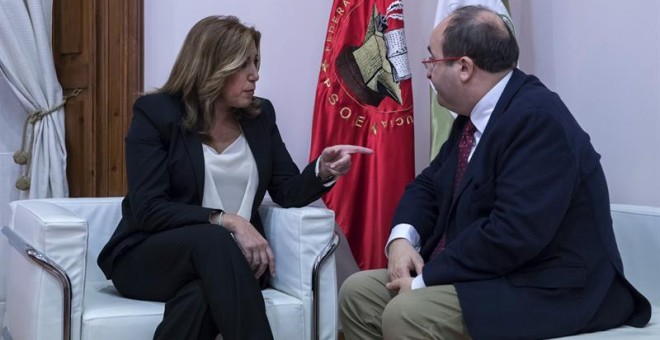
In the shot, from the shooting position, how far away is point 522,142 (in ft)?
6.40

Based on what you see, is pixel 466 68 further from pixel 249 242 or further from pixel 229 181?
pixel 229 181

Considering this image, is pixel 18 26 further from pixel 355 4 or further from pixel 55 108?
pixel 355 4

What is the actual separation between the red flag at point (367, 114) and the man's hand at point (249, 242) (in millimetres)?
903

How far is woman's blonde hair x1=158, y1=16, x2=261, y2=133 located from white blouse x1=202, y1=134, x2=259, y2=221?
0.11 metres

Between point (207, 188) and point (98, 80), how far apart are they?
1153 millimetres

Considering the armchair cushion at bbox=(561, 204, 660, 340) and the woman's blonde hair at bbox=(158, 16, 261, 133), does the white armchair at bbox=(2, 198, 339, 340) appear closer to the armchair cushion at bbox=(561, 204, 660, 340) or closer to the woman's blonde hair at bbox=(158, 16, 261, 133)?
the woman's blonde hair at bbox=(158, 16, 261, 133)

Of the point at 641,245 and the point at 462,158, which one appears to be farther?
the point at 641,245

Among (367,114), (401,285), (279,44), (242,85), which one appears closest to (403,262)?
(401,285)

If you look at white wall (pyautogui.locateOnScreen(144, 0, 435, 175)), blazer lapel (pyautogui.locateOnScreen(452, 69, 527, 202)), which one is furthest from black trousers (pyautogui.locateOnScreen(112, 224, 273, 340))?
white wall (pyautogui.locateOnScreen(144, 0, 435, 175))

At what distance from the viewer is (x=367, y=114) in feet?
11.1

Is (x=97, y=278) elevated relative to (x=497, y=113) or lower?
lower

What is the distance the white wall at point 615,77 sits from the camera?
110 inches

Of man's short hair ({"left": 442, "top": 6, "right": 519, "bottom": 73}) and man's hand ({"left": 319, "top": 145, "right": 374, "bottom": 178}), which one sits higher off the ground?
man's short hair ({"left": 442, "top": 6, "right": 519, "bottom": 73})

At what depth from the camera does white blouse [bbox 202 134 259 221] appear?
2.62 metres
